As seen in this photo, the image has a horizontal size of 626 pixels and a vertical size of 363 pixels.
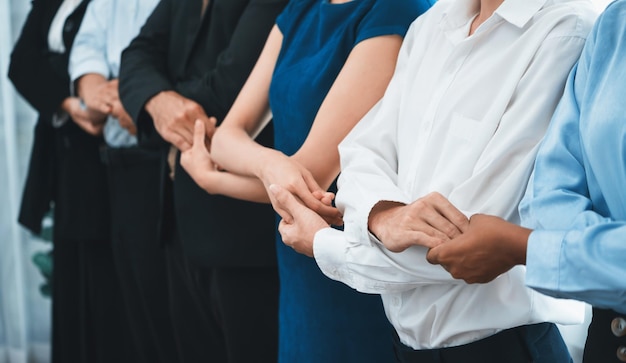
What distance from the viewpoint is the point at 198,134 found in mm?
2098

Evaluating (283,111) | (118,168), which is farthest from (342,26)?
(118,168)

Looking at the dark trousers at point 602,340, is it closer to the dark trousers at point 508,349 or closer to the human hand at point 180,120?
the dark trousers at point 508,349

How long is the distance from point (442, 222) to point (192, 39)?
4.10 feet

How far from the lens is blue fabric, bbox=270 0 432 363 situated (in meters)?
1.70

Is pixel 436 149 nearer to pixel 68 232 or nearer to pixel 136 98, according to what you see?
pixel 136 98

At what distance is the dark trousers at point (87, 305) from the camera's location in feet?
10.2

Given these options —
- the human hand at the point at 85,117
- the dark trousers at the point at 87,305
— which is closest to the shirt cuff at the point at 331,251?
the human hand at the point at 85,117

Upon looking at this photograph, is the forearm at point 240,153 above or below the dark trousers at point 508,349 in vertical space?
above

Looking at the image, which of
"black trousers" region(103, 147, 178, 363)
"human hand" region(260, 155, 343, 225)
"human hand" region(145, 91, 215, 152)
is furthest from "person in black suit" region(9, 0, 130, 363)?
"human hand" region(260, 155, 343, 225)

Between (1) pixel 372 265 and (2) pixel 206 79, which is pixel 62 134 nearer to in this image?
(2) pixel 206 79

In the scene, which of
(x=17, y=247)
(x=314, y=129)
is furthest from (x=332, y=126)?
(x=17, y=247)

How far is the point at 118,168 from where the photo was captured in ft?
9.01

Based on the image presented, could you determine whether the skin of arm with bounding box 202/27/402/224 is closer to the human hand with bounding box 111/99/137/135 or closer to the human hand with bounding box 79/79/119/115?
the human hand with bounding box 111/99/137/135

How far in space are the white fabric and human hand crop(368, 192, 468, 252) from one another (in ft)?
6.41
